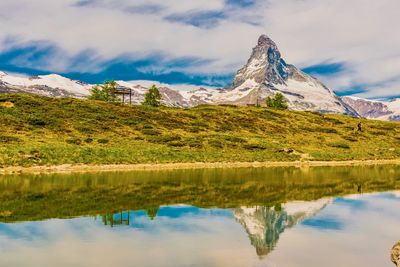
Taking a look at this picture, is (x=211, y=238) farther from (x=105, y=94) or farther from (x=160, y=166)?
(x=105, y=94)

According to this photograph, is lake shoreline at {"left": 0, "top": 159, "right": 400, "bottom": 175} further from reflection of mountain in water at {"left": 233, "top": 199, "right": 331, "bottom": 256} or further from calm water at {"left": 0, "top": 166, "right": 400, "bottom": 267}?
reflection of mountain in water at {"left": 233, "top": 199, "right": 331, "bottom": 256}

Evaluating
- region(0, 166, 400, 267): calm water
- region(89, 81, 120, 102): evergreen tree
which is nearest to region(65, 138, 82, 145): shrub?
region(0, 166, 400, 267): calm water

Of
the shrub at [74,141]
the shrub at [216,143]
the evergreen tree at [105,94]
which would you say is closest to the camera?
the shrub at [74,141]

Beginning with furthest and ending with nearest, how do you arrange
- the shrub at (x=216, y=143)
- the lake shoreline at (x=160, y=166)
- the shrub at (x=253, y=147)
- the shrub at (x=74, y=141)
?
the shrub at (x=253, y=147) < the shrub at (x=216, y=143) < the shrub at (x=74, y=141) < the lake shoreline at (x=160, y=166)

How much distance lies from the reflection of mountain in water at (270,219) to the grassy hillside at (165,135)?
3394cm

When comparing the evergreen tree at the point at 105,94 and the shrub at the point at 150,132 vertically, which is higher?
the evergreen tree at the point at 105,94

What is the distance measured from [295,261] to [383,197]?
21.7 m

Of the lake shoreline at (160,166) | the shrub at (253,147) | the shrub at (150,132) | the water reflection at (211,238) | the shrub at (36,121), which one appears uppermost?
the shrub at (36,121)

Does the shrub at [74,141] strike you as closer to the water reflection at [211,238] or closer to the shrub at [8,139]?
the shrub at [8,139]

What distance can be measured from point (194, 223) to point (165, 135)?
59.1 m

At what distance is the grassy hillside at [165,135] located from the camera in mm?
62688

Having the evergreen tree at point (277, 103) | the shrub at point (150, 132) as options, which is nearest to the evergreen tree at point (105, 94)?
the evergreen tree at point (277, 103)

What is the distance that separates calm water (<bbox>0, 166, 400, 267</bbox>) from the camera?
672 inches

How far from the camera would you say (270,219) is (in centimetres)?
2519
